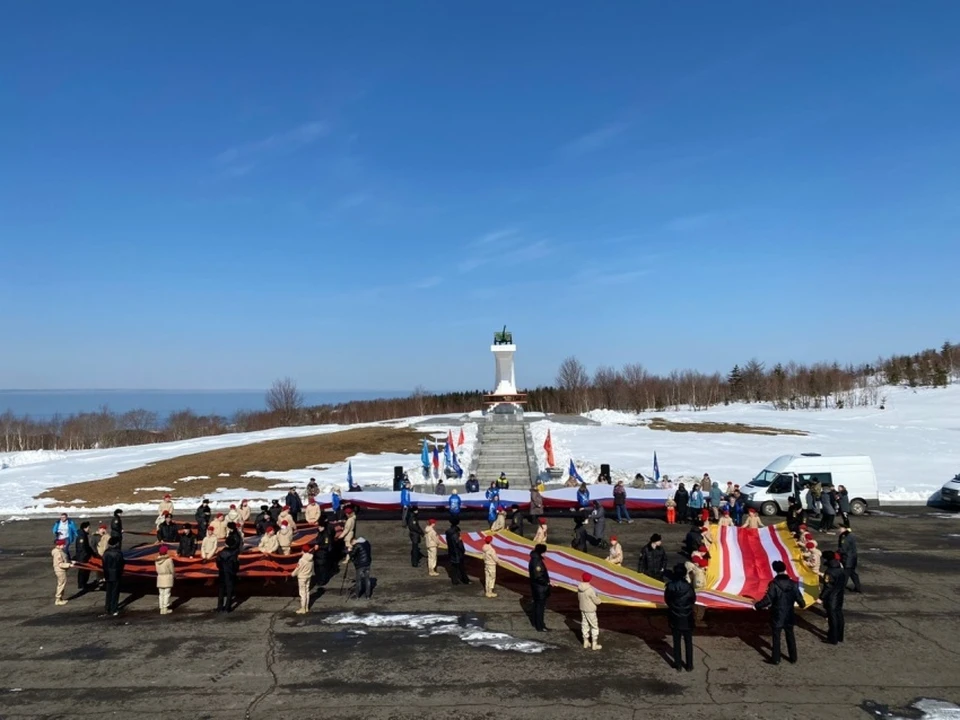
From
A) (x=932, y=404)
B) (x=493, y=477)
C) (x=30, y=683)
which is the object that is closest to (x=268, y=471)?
(x=493, y=477)

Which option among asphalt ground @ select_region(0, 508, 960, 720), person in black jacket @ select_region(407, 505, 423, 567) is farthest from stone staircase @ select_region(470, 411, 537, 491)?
asphalt ground @ select_region(0, 508, 960, 720)

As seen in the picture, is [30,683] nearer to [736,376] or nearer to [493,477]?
[493,477]

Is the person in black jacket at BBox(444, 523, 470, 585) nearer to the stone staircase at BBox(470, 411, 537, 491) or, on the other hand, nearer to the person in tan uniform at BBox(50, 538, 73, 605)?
the person in tan uniform at BBox(50, 538, 73, 605)

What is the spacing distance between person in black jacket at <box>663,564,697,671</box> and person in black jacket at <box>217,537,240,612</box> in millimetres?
9298

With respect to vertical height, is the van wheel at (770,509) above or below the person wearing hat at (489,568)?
below

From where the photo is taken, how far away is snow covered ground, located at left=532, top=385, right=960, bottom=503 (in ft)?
107

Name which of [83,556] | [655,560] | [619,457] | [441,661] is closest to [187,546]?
[83,556]

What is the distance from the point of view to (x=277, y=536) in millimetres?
16109

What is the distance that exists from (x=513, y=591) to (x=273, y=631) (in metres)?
5.61

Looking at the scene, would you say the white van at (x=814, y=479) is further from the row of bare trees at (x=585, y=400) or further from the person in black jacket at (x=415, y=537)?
the row of bare trees at (x=585, y=400)

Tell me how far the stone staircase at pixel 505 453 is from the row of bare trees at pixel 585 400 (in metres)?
55.6

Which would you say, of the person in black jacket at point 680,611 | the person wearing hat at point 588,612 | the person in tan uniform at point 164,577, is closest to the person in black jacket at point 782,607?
the person in black jacket at point 680,611

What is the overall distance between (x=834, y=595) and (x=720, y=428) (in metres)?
45.1

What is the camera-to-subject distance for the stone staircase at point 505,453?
110 ft
